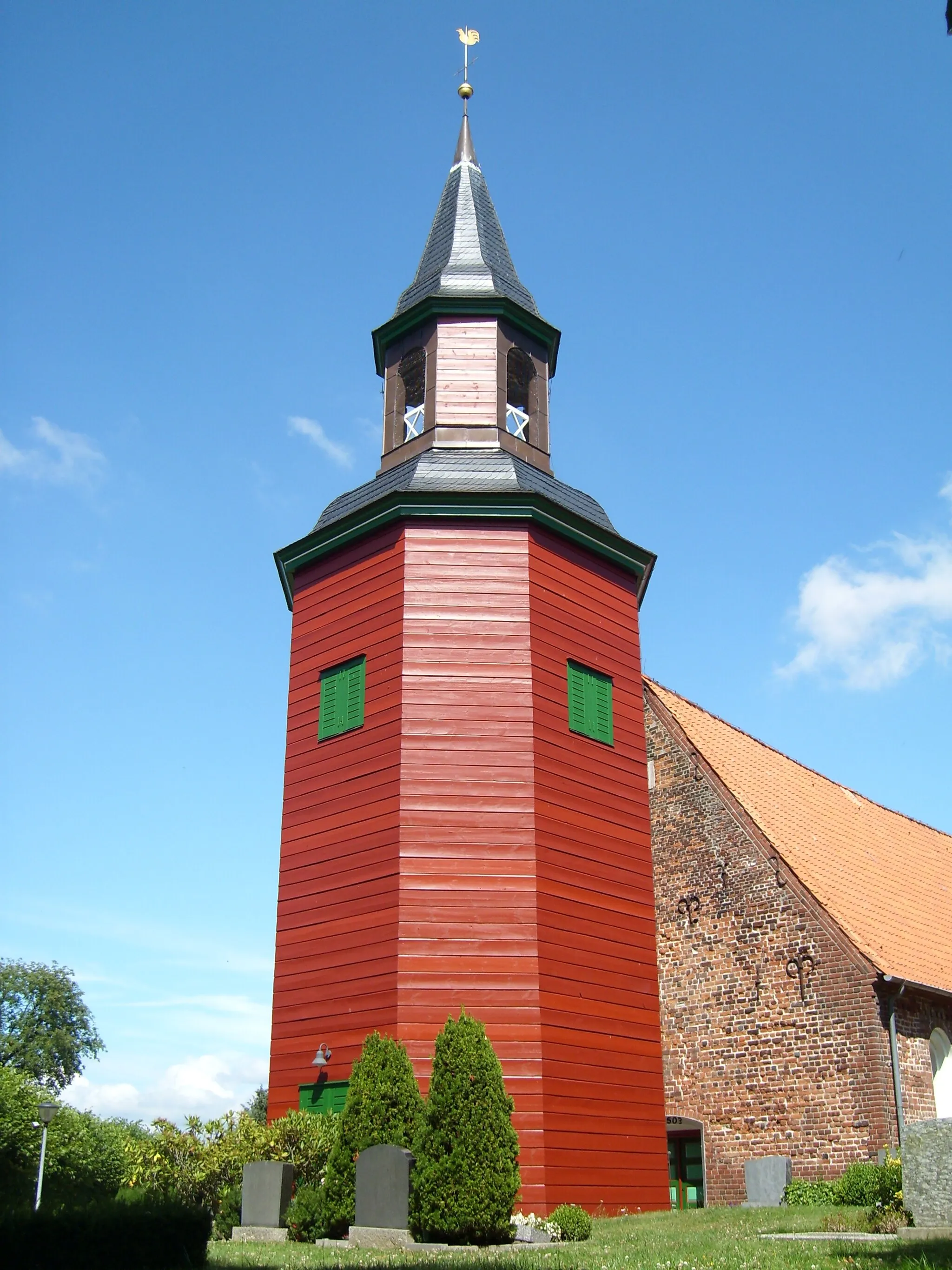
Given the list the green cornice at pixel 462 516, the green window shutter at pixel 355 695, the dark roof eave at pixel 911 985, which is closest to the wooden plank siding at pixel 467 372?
the green cornice at pixel 462 516

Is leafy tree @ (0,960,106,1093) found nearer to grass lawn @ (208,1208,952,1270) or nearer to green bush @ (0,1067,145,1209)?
green bush @ (0,1067,145,1209)

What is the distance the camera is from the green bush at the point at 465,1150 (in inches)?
467

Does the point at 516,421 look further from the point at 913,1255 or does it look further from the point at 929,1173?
the point at 913,1255

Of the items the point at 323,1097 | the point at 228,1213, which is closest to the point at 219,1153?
the point at 228,1213

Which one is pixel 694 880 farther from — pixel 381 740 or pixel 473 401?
pixel 473 401

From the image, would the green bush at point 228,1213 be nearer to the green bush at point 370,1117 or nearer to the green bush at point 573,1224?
the green bush at point 370,1117

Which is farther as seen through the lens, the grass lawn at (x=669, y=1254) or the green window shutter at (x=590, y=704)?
the green window shutter at (x=590, y=704)

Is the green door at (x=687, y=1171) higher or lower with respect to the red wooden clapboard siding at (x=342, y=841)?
lower

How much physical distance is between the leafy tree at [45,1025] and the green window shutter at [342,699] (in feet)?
171

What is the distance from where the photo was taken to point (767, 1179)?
18391 mm

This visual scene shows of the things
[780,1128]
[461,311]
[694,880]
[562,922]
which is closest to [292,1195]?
[562,922]

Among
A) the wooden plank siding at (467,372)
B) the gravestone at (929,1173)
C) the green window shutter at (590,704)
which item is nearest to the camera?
the gravestone at (929,1173)

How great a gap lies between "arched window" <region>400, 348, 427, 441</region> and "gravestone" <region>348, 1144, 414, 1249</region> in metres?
11.0

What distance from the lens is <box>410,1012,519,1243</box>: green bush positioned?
1186cm
